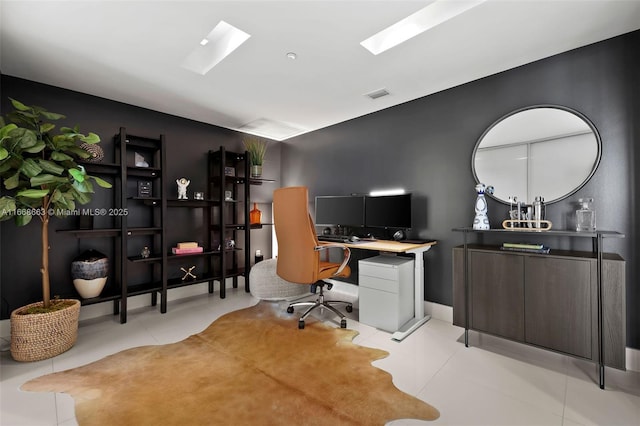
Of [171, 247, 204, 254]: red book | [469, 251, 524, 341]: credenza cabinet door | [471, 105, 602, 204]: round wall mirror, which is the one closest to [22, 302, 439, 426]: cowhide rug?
Answer: [469, 251, 524, 341]: credenza cabinet door

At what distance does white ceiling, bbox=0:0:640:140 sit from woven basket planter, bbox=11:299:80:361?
228 centimetres

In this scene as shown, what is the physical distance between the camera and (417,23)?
86.5 inches

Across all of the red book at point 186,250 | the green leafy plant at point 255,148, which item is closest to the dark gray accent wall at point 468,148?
the green leafy plant at point 255,148

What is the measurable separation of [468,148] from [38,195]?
3.98m

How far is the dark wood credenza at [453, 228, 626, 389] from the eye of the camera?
201 cm

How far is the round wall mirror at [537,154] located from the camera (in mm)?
2422

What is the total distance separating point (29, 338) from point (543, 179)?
15.2 ft

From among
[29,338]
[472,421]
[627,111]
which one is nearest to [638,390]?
[472,421]

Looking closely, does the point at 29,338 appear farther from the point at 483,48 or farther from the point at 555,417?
the point at 483,48

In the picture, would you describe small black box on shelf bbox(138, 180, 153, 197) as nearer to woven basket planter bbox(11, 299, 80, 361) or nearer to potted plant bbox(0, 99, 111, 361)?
potted plant bbox(0, 99, 111, 361)

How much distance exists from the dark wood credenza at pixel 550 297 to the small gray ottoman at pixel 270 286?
85.2 inches

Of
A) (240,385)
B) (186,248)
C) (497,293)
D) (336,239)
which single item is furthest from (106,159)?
(497,293)

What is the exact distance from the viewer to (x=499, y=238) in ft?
9.34

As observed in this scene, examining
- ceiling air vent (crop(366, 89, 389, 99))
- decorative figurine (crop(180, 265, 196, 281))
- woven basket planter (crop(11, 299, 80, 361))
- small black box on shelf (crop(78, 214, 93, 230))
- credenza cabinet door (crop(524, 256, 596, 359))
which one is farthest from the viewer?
decorative figurine (crop(180, 265, 196, 281))
